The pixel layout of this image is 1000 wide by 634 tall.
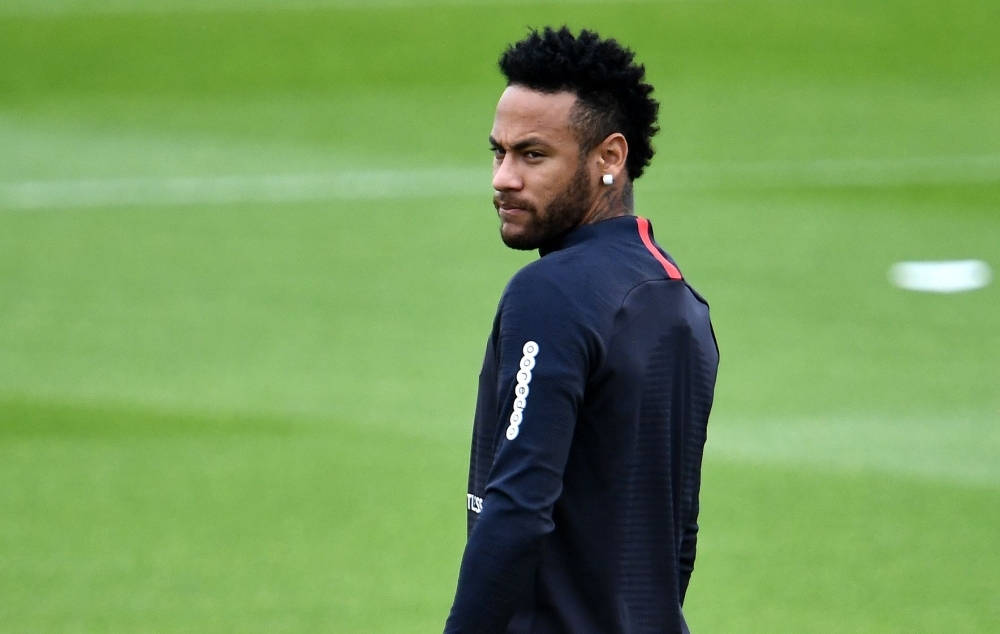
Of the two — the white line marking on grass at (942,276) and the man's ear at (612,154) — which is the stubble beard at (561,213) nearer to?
the man's ear at (612,154)

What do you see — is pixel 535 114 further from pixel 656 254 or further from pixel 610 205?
pixel 656 254

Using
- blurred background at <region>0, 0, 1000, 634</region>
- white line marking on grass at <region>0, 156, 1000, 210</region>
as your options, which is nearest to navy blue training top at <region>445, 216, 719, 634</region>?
blurred background at <region>0, 0, 1000, 634</region>

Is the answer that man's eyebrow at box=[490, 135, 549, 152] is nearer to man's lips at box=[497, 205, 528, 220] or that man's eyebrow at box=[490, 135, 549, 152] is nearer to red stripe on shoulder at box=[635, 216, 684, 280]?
man's lips at box=[497, 205, 528, 220]

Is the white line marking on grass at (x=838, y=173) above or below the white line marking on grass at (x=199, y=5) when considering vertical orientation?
below

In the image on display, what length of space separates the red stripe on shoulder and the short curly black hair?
0.19 m

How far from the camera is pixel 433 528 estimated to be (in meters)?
6.57

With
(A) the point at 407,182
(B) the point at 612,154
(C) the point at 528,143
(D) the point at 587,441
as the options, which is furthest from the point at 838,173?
(D) the point at 587,441

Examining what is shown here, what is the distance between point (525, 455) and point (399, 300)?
Answer: 22.7 feet

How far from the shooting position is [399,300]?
953cm

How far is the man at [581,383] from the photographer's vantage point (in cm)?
266

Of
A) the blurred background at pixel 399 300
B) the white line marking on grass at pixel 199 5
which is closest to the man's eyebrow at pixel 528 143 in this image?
the blurred background at pixel 399 300

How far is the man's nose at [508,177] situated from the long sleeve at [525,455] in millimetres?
341

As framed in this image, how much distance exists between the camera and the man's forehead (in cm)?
295

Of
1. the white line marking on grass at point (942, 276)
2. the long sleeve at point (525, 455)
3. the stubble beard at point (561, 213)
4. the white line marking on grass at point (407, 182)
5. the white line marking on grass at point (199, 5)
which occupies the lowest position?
the long sleeve at point (525, 455)
